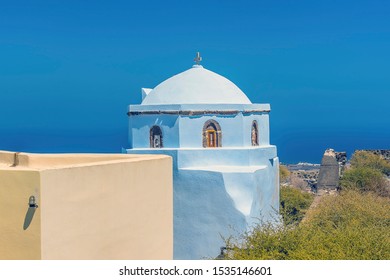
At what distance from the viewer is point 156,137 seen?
15.6 m

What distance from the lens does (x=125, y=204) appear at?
9.20 meters

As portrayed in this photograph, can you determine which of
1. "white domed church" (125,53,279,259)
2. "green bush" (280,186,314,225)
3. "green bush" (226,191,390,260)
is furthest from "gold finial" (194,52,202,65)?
"green bush" (280,186,314,225)

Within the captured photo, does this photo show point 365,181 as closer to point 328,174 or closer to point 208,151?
point 328,174

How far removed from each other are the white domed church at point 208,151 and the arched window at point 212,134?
0.08 feet

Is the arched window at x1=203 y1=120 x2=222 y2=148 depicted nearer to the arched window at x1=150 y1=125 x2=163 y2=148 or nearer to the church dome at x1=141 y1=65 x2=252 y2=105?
the church dome at x1=141 y1=65 x2=252 y2=105

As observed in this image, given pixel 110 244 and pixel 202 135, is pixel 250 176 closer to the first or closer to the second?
A: pixel 202 135

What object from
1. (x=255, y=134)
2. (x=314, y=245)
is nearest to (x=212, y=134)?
(x=255, y=134)

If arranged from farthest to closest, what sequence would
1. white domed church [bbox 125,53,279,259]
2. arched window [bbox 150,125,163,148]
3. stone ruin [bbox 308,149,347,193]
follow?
stone ruin [bbox 308,149,347,193] < arched window [bbox 150,125,163,148] < white domed church [bbox 125,53,279,259]

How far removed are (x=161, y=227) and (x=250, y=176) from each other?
4321 millimetres

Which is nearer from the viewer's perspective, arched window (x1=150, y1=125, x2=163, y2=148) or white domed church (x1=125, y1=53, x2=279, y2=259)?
white domed church (x1=125, y1=53, x2=279, y2=259)

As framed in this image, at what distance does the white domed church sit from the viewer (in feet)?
46.8

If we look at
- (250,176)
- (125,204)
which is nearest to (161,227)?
(125,204)

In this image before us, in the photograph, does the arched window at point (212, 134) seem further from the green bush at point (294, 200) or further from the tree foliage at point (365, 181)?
the tree foliage at point (365, 181)

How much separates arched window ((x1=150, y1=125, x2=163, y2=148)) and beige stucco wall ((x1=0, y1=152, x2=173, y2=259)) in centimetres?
447
